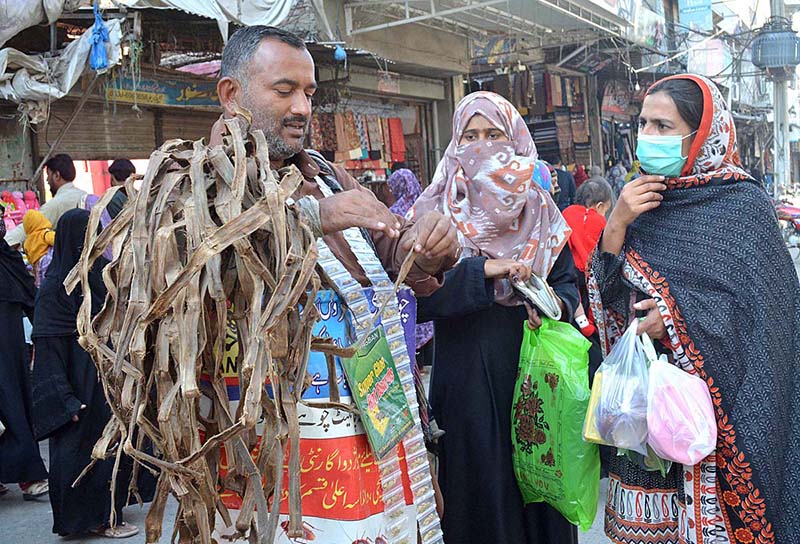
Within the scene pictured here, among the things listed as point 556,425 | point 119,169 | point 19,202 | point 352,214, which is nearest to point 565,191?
point 119,169

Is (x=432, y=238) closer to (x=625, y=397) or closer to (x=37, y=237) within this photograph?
(x=625, y=397)

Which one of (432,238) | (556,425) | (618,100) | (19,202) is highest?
(618,100)

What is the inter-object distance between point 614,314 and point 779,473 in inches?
26.6

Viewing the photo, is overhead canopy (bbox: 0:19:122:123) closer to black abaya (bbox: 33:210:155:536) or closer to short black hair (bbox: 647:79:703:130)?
black abaya (bbox: 33:210:155:536)

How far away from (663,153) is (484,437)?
3.61ft

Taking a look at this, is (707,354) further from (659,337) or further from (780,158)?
(780,158)

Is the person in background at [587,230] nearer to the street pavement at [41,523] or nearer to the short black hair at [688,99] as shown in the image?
the short black hair at [688,99]

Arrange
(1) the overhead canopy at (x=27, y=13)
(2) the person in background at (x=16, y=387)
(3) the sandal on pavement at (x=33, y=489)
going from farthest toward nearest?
(1) the overhead canopy at (x=27, y=13) → (3) the sandal on pavement at (x=33, y=489) → (2) the person in background at (x=16, y=387)

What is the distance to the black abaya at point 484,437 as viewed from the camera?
2.82m

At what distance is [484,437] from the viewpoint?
9.24ft

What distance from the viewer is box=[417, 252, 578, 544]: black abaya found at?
2822 millimetres

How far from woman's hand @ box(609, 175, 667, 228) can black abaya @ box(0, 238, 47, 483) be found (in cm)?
372

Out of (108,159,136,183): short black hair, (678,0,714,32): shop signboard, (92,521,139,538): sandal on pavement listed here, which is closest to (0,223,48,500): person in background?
(92,521,139,538): sandal on pavement

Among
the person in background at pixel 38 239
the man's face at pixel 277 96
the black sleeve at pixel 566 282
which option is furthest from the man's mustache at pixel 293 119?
the person in background at pixel 38 239
